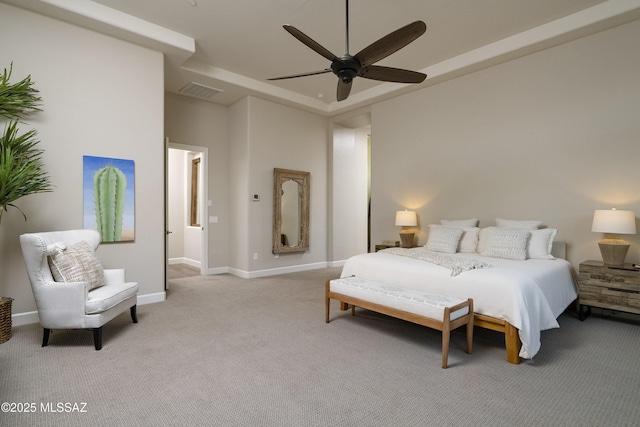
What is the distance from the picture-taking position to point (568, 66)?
4.01 meters

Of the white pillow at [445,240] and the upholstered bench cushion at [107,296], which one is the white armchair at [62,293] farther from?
the white pillow at [445,240]

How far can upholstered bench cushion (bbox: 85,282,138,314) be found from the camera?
2.76 meters

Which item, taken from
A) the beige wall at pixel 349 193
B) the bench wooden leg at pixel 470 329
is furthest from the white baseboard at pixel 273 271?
the bench wooden leg at pixel 470 329

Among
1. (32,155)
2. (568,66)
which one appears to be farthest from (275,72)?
(568,66)

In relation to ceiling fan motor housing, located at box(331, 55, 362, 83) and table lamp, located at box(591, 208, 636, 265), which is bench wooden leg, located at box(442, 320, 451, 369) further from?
table lamp, located at box(591, 208, 636, 265)

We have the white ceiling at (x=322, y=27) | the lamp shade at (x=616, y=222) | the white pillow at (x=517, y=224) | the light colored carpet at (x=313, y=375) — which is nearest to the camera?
the light colored carpet at (x=313, y=375)

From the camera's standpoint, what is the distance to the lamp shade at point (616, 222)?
334cm

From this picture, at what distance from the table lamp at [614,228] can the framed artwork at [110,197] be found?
5.28 metres

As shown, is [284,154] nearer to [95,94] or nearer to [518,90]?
[95,94]

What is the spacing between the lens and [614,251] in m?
3.42

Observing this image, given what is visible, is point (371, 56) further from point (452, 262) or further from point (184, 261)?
point (184, 261)

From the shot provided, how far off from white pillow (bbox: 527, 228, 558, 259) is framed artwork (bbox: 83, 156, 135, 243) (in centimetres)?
478

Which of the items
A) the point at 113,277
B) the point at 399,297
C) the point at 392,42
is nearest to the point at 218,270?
the point at 113,277

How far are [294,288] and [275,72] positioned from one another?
343 centimetres
